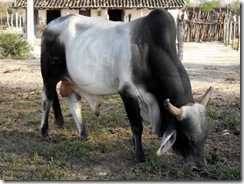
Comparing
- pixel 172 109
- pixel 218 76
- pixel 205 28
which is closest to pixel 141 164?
pixel 172 109

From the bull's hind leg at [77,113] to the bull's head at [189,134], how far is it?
5.01 feet

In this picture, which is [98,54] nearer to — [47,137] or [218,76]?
[47,137]

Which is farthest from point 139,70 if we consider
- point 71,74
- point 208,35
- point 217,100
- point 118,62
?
point 208,35

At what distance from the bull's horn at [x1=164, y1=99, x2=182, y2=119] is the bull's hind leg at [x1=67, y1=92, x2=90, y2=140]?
1.68m

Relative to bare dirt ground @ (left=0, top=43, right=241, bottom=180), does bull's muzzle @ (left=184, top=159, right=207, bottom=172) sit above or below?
above

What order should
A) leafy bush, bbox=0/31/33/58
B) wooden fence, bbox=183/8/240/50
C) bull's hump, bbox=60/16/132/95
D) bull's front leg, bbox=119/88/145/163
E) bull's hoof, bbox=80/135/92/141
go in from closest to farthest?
bull's front leg, bbox=119/88/145/163 < bull's hump, bbox=60/16/132/95 < bull's hoof, bbox=80/135/92/141 < leafy bush, bbox=0/31/33/58 < wooden fence, bbox=183/8/240/50

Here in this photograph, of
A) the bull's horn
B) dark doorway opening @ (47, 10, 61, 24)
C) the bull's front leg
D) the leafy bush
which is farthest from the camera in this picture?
dark doorway opening @ (47, 10, 61, 24)

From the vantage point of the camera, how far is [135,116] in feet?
14.7

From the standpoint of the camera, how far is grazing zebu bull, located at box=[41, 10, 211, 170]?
402 cm

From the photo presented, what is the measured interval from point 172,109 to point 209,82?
6371 mm

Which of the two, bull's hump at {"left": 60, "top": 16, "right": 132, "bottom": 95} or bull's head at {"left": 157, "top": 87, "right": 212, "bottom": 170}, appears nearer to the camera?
bull's head at {"left": 157, "top": 87, "right": 212, "bottom": 170}

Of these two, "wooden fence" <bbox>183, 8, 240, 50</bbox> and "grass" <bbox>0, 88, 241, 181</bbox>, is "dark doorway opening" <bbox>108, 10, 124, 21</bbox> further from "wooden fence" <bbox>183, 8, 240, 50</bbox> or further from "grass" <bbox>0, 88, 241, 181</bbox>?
"grass" <bbox>0, 88, 241, 181</bbox>

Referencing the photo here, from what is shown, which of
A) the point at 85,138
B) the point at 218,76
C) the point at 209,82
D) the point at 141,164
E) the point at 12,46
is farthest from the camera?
the point at 12,46

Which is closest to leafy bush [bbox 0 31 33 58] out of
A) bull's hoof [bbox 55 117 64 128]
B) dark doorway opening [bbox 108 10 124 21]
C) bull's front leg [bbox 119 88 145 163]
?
bull's hoof [bbox 55 117 64 128]
